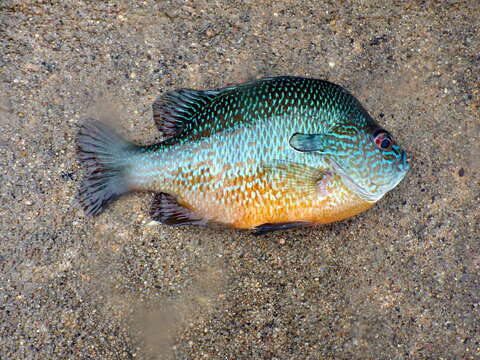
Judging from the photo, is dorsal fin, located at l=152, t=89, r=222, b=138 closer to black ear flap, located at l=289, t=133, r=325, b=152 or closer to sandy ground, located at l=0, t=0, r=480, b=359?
sandy ground, located at l=0, t=0, r=480, b=359

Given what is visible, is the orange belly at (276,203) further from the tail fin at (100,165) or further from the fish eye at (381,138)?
the tail fin at (100,165)

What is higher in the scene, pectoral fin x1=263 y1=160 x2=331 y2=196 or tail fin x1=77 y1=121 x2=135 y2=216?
pectoral fin x1=263 y1=160 x2=331 y2=196

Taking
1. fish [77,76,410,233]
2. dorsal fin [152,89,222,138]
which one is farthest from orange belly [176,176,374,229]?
dorsal fin [152,89,222,138]

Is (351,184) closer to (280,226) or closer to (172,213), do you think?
(280,226)

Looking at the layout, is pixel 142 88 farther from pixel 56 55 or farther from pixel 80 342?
pixel 80 342

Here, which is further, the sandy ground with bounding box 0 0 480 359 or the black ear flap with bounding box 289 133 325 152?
the sandy ground with bounding box 0 0 480 359

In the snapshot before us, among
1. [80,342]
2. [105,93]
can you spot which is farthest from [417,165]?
[80,342]
